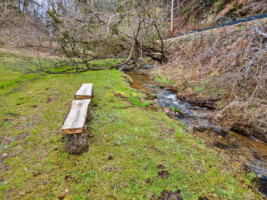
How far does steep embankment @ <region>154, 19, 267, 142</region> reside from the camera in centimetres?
385

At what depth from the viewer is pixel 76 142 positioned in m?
2.65

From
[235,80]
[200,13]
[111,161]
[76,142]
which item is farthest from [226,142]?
[200,13]

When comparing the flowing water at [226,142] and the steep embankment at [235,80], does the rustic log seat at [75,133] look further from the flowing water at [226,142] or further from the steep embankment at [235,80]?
the steep embankment at [235,80]

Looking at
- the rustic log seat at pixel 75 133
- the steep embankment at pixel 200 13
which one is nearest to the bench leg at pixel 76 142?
the rustic log seat at pixel 75 133

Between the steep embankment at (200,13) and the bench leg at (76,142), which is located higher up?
the steep embankment at (200,13)

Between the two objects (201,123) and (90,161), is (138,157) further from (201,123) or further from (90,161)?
(201,123)

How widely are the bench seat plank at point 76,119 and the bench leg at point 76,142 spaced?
0.15m

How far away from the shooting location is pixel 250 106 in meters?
4.17

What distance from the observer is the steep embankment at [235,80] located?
3852mm

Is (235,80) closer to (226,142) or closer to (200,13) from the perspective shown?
(226,142)

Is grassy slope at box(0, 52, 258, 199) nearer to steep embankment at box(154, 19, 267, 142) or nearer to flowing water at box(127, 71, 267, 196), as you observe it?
flowing water at box(127, 71, 267, 196)

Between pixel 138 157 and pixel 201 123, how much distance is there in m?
2.74

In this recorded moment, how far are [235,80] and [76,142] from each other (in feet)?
15.5

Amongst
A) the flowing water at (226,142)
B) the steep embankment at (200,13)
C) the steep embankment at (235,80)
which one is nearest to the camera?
the flowing water at (226,142)
